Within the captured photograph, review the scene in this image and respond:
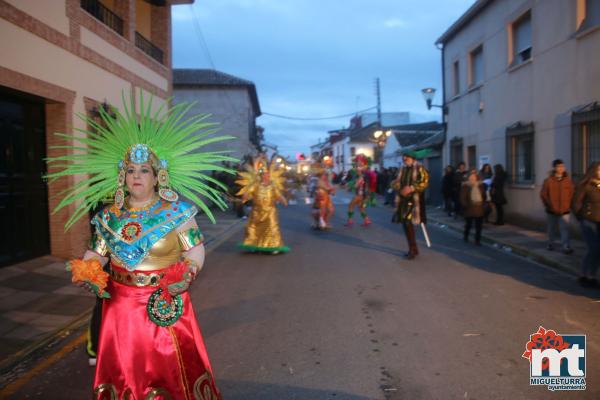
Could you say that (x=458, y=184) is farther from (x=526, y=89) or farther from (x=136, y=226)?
(x=136, y=226)

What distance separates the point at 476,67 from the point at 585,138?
7696mm

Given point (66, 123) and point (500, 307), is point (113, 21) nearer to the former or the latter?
point (66, 123)

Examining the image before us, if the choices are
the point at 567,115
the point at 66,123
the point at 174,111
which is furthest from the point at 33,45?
the point at 567,115

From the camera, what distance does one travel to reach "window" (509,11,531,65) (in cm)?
1353

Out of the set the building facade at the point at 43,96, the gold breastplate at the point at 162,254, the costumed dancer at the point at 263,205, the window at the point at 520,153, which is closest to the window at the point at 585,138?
the window at the point at 520,153

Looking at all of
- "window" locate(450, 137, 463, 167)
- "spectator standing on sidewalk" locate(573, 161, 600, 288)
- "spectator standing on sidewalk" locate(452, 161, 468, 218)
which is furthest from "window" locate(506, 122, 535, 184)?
"spectator standing on sidewalk" locate(573, 161, 600, 288)

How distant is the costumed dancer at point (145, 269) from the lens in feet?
9.68

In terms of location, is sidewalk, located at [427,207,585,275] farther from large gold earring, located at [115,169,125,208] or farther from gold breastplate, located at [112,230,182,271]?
large gold earring, located at [115,169,125,208]

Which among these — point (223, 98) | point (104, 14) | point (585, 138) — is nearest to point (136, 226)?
point (104, 14)

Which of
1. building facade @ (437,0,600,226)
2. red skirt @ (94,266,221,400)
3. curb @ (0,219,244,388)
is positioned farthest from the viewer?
building facade @ (437,0,600,226)

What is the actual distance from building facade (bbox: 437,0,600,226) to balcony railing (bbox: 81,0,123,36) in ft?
34.1

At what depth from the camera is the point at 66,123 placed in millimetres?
9070

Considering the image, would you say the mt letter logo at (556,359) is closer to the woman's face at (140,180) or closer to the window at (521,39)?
the woman's face at (140,180)

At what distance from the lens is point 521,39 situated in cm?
1390
